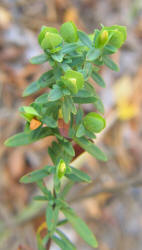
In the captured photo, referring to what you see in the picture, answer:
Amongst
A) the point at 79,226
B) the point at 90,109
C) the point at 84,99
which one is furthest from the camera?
the point at 90,109

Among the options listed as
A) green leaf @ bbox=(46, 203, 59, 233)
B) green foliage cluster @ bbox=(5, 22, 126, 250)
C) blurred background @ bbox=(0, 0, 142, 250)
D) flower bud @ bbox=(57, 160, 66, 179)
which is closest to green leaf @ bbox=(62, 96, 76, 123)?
green foliage cluster @ bbox=(5, 22, 126, 250)

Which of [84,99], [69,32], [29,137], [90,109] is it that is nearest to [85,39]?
[69,32]

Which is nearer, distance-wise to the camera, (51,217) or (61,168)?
(61,168)

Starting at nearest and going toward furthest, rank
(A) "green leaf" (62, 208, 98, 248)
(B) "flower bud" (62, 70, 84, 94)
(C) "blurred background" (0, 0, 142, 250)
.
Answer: (B) "flower bud" (62, 70, 84, 94), (A) "green leaf" (62, 208, 98, 248), (C) "blurred background" (0, 0, 142, 250)

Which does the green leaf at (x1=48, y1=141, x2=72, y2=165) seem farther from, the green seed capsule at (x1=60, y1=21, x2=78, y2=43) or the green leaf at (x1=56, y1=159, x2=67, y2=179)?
the green seed capsule at (x1=60, y1=21, x2=78, y2=43)

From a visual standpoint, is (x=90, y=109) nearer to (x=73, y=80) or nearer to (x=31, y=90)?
(x=31, y=90)
